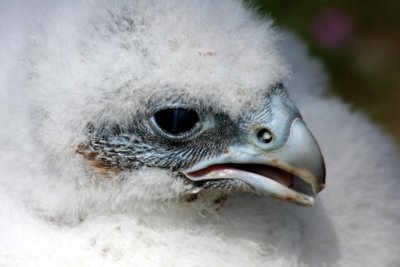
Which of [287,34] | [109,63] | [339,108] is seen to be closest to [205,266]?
[109,63]

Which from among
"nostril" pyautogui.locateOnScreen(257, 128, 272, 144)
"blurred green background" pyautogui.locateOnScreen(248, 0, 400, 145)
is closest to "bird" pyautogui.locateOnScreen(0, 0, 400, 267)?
"nostril" pyautogui.locateOnScreen(257, 128, 272, 144)

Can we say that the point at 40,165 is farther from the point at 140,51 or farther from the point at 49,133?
the point at 140,51

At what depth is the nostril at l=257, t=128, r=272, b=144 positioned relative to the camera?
208 cm

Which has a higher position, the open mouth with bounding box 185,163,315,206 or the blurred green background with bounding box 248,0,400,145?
the blurred green background with bounding box 248,0,400,145

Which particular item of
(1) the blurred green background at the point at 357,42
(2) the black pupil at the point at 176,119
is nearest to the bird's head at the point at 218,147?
(2) the black pupil at the point at 176,119

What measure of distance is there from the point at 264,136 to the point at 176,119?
0.23m

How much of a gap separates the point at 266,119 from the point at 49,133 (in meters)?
0.56

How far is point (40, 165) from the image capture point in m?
2.19

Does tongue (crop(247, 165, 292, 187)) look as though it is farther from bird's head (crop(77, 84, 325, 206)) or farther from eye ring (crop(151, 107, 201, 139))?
eye ring (crop(151, 107, 201, 139))

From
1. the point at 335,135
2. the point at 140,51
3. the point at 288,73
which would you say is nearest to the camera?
the point at 140,51

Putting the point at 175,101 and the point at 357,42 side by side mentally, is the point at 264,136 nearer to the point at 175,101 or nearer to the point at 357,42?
the point at 175,101

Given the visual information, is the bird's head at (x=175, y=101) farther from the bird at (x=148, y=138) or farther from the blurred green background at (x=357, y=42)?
the blurred green background at (x=357, y=42)

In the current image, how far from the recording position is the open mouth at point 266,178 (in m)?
2.09

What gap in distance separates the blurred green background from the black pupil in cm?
251
